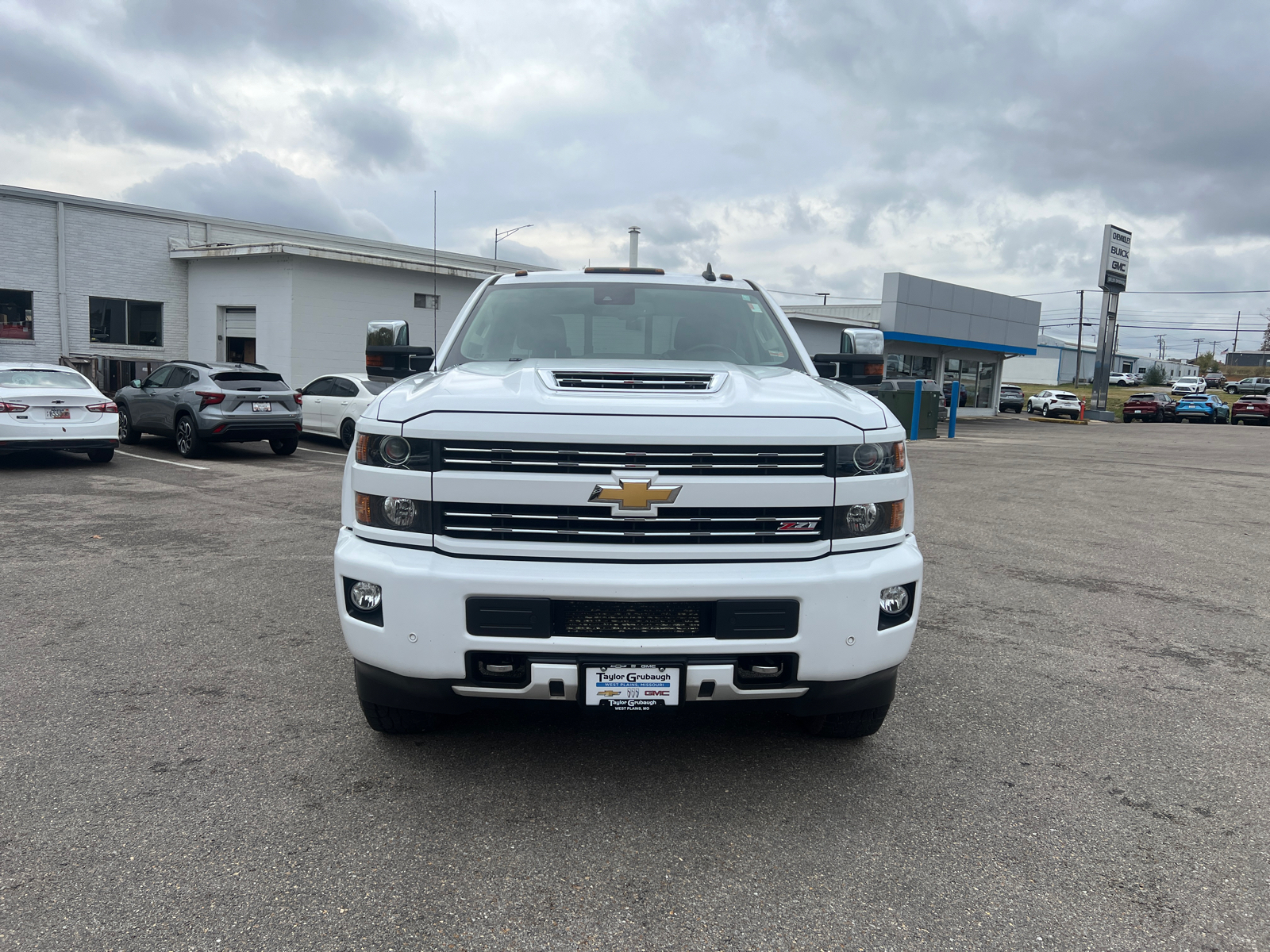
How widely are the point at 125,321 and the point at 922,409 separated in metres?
20.8

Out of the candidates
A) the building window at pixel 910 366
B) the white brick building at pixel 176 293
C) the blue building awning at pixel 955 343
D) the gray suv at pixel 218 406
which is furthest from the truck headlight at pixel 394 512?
the building window at pixel 910 366

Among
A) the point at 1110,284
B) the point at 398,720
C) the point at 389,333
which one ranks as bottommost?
the point at 398,720

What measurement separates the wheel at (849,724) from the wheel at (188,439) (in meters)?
12.4

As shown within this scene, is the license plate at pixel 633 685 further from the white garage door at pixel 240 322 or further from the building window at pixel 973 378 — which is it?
the building window at pixel 973 378

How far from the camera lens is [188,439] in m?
13.8

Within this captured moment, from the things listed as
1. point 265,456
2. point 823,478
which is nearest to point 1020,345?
point 265,456

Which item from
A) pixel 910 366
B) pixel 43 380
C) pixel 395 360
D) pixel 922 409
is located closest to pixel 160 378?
pixel 43 380

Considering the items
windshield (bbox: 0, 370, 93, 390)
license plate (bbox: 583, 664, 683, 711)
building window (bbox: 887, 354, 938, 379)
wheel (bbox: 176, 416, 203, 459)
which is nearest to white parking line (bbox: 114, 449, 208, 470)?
wheel (bbox: 176, 416, 203, 459)

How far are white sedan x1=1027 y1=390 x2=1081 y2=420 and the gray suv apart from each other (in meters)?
38.9

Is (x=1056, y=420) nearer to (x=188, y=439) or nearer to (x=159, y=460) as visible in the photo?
(x=188, y=439)

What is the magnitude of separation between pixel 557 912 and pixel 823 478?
1551 millimetres

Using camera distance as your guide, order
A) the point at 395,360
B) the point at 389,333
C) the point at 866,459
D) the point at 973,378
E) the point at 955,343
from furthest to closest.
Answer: the point at 973,378
the point at 955,343
the point at 389,333
the point at 395,360
the point at 866,459

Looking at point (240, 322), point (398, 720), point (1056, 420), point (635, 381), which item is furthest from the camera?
point (1056, 420)

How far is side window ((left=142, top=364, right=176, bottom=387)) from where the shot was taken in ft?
47.8
